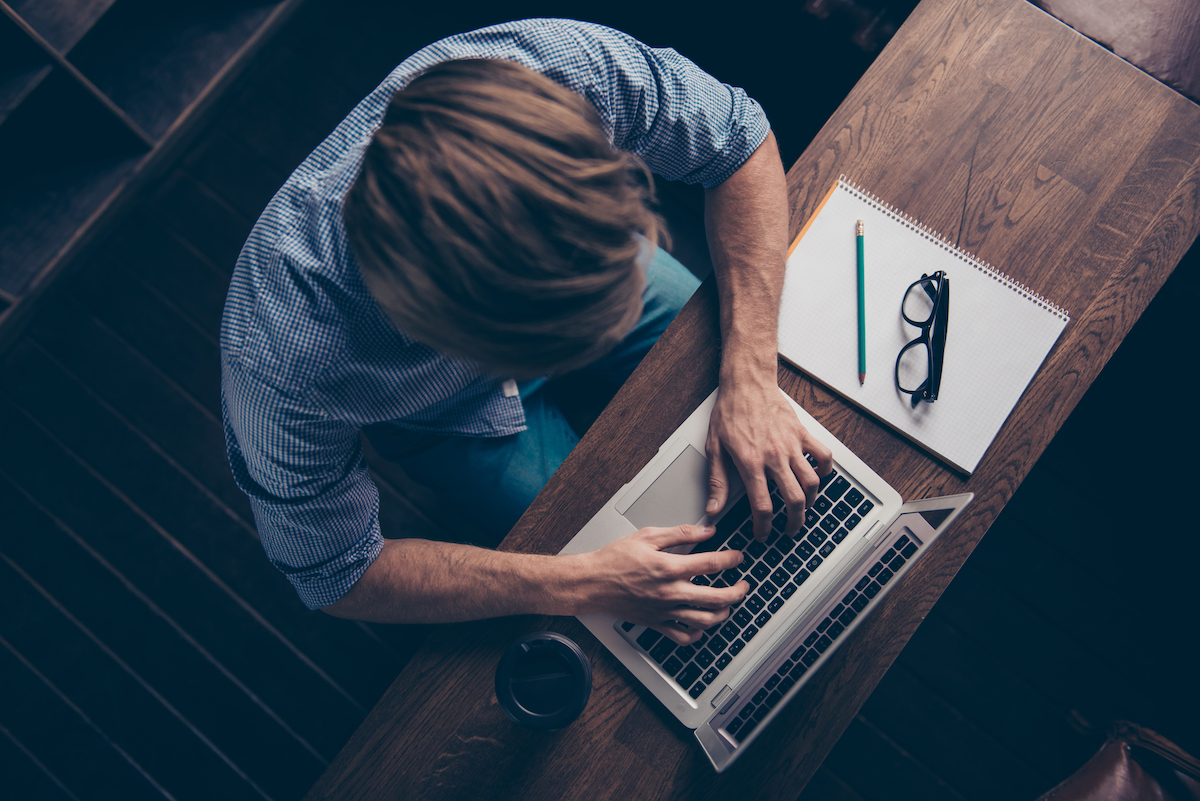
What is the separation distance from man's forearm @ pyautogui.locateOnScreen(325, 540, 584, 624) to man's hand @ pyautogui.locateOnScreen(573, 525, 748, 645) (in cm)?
4

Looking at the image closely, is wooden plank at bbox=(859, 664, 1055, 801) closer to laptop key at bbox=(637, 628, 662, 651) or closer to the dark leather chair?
the dark leather chair

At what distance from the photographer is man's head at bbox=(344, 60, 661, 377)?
632mm

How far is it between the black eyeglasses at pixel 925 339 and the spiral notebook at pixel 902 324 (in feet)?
0.04

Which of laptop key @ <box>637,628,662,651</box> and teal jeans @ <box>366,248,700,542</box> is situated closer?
laptop key @ <box>637,628,662,651</box>

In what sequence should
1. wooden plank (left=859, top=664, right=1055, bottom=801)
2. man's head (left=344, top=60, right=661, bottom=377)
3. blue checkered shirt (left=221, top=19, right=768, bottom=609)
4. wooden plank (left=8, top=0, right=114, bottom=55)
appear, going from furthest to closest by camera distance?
wooden plank (left=859, top=664, right=1055, bottom=801)
wooden plank (left=8, top=0, right=114, bottom=55)
blue checkered shirt (left=221, top=19, right=768, bottom=609)
man's head (left=344, top=60, right=661, bottom=377)

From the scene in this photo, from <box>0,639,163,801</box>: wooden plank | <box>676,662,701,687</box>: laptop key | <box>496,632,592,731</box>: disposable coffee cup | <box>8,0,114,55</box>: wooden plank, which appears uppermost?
<box>8,0,114,55</box>: wooden plank

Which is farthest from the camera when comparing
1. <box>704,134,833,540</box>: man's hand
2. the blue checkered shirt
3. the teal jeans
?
the teal jeans

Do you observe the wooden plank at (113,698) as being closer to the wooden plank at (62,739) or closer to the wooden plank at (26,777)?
the wooden plank at (62,739)

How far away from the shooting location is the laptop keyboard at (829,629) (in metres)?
0.82

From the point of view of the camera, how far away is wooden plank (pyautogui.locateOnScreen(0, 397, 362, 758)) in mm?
1587

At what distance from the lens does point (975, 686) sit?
60.4 inches

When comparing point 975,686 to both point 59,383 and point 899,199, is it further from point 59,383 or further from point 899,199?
point 59,383

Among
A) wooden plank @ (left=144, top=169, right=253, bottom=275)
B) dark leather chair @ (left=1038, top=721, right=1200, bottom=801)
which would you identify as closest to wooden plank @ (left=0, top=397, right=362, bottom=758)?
wooden plank @ (left=144, top=169, right=253, bottom=275)

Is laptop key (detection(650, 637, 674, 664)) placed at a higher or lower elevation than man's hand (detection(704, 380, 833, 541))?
lower
